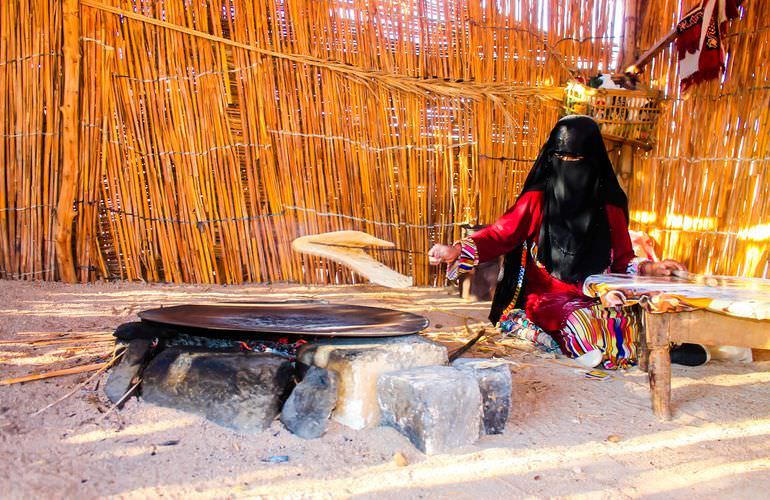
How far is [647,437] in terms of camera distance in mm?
1875

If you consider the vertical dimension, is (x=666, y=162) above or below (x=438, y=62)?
below

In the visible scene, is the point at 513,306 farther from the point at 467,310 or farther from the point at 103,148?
the point at 103,148

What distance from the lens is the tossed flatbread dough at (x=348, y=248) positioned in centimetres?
275

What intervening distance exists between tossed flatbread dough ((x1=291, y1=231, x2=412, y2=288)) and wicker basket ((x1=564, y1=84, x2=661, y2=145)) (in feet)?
5.17

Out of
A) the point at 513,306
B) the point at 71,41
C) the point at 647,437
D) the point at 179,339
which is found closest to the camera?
the point at 647,437

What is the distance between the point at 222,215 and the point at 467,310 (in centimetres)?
165

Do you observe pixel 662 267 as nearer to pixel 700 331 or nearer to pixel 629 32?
pixel 700 331

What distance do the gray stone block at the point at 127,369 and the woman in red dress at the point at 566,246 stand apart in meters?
1.25

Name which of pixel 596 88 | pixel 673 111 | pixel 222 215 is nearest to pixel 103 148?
pixel 222 215

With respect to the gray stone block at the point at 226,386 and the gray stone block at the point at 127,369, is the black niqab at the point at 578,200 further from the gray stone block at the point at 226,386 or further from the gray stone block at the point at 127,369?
the gray stone block at the point at 127,369

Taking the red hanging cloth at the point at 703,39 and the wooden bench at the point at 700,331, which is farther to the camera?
the red hanging cloth at the point at 703,39

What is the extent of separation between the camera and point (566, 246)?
9.54 ft

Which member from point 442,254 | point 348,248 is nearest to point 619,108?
point 442,254

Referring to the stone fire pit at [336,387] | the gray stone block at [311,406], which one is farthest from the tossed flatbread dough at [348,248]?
the gray stone block at [311,406]
